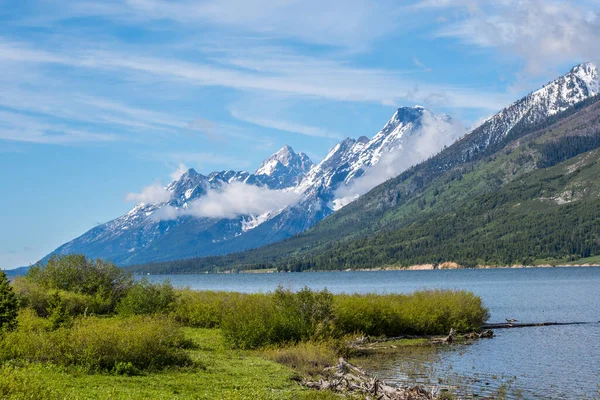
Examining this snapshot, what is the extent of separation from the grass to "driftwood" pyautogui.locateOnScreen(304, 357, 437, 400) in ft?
5.98

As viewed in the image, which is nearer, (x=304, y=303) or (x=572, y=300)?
(x=304, y=303)

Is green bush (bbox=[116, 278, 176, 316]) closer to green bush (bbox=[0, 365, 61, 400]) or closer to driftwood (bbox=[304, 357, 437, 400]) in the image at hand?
driftwood (bbox=[304, 357, 437, 400])

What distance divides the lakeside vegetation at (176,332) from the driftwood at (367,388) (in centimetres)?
202

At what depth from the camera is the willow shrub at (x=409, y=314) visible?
2633 inches

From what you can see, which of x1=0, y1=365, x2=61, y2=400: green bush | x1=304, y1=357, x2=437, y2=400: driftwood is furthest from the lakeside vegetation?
x1=304, y1=357, x2=437, y2=400: driftwood

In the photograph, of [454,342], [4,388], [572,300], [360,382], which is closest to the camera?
[4,388]

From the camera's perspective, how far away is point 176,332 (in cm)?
4769

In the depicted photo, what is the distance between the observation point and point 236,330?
184 feet

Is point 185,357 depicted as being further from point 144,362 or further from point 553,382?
point 553,382

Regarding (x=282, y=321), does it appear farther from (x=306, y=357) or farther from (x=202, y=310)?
(x=202, y=310)

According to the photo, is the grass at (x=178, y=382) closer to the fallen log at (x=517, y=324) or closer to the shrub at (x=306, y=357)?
the shrub at (x=306, y=357)

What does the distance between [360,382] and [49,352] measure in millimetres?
19324

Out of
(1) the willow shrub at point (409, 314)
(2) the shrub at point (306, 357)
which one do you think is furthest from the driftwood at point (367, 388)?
(1) the willow shrub at point (409, 314)

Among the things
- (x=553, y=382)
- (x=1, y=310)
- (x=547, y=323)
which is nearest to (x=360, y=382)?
(x=553, y=382)
